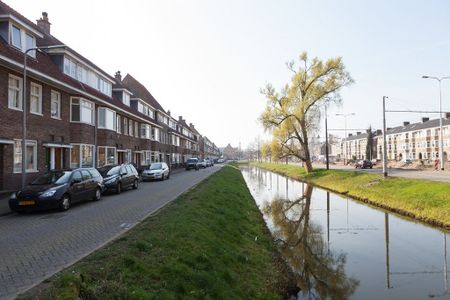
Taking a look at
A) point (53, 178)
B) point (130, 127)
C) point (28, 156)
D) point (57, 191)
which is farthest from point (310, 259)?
point (130, 127)

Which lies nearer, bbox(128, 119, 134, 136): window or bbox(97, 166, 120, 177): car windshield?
bbox(97, 166, 120, 177): car windshield

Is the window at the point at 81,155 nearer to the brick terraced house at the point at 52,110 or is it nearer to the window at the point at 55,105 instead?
the brick terraced house at the point at 52,110

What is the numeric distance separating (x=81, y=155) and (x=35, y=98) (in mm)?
5639

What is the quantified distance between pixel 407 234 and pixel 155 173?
21.0 meters

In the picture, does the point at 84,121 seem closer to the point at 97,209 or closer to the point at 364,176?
the point at 97,209

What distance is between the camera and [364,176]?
29266mm

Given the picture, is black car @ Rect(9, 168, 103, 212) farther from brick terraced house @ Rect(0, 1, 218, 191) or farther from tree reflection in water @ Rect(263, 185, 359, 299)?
tree reflection in water @ Rect(263, 185, 359, 299)

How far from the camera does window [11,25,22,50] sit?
19.1m

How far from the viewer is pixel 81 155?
2509cm

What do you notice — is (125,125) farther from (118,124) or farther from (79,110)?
(79,110)

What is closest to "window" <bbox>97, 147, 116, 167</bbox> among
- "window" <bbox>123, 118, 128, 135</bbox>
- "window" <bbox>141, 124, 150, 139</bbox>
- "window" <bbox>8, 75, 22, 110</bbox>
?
"window" <bbox>123, 118, 128, 135</bbox>

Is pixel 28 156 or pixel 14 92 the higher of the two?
pixel 14 92

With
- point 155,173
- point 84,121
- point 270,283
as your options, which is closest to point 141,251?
point 270,283

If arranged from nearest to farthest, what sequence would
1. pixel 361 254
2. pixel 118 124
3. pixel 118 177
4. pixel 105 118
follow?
pixel 361 254, pixel 118 177, pixel 105 118, pixel 118 124
